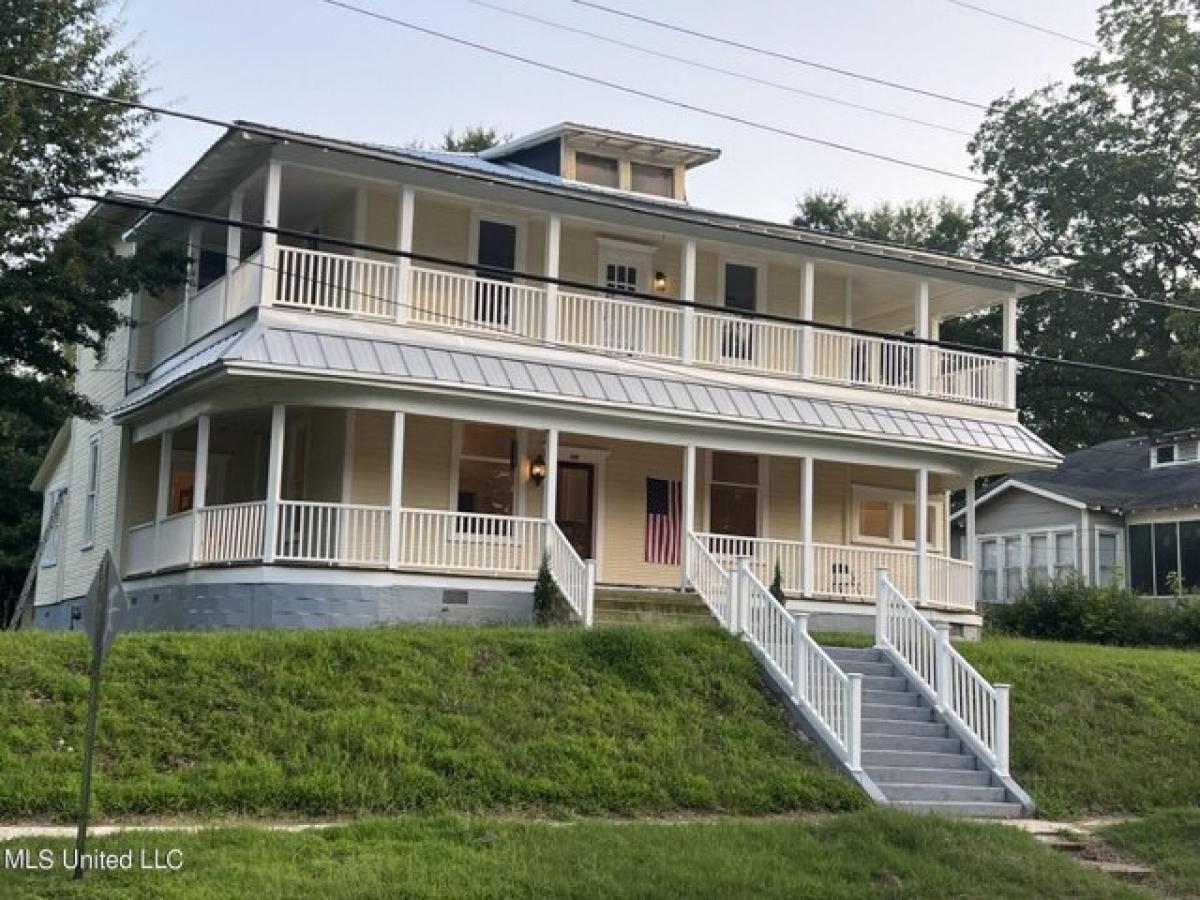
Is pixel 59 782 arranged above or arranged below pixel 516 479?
below

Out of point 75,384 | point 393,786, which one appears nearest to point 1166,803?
point 393,786

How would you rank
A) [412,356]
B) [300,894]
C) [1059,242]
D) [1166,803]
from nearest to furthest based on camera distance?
[300,894]
[1166,803]
[412,356]
[1059,242]

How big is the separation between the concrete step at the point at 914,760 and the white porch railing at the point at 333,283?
30.4 ft

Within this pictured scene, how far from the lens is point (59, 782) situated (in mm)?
12086

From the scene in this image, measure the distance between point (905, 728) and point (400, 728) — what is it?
6.13 m

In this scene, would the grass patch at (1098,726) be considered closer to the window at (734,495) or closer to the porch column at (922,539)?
the porch column at (922,539)

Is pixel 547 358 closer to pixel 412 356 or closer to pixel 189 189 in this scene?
pixel 412 356

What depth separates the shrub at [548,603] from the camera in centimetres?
1994

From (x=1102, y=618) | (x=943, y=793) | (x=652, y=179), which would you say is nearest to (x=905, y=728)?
(x=943, y=793)

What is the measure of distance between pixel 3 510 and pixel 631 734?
26.7 metres

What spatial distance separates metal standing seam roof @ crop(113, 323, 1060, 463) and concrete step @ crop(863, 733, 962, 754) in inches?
270

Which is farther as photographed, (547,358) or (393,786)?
(547,358)

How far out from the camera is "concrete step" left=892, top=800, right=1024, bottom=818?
1512 cm

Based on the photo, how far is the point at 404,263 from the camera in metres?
21.2
